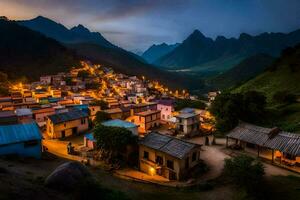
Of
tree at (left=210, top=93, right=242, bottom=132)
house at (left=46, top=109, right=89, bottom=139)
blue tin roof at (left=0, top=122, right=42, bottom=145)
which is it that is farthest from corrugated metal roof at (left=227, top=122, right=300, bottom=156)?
house at (left=46, top=109, right=89, bottom=139)

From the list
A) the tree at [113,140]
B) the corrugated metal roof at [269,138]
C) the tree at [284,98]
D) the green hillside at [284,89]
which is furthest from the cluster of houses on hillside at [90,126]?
the tree at [284,98]

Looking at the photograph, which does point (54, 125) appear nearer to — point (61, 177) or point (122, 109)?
point (122, 109)

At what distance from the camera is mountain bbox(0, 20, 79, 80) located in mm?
143125

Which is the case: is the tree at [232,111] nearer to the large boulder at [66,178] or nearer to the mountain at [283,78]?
the mountain at [283,78]

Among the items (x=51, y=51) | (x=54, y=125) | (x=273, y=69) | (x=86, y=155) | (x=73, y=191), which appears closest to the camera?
(x=73, y=191)

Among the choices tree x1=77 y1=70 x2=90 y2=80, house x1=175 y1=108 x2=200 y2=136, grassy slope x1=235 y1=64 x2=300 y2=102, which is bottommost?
house x1=175 y1=108 x2=200 y2=136

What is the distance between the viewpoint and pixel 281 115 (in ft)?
171

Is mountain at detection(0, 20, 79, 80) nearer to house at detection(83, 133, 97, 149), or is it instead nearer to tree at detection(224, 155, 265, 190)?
house at detection(83, 133, 97, 149)

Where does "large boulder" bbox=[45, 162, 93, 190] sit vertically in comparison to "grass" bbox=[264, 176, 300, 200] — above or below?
above

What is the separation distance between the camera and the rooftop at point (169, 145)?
2991 cm

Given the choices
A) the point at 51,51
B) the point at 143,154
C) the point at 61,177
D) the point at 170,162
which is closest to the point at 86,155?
the point at 143,154

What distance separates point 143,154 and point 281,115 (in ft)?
125

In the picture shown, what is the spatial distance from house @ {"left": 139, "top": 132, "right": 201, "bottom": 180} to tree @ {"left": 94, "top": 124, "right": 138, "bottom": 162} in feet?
8.05

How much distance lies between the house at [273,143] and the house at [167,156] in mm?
9723
